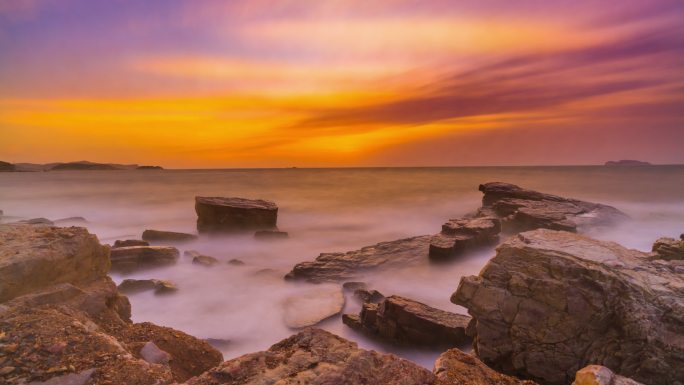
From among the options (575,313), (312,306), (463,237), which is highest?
(575,313)

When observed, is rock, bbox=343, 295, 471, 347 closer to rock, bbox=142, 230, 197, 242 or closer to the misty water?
the misty water

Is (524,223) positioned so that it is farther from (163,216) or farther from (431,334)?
(163,216)

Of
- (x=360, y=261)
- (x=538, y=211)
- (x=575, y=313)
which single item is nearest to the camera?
(x=575, y=313)

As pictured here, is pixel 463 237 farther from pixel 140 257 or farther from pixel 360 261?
pixel 140 257

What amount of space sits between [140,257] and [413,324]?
8.57 metres

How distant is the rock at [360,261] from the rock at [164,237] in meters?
6.46

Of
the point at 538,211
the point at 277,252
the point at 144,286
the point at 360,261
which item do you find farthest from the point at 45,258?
the point at 538,211

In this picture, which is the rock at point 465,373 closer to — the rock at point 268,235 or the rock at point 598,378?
the rock at point 598,378

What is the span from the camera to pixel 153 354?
4359 mm

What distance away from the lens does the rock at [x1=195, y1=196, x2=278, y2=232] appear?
1741 centimetres

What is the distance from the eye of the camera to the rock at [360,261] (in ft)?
38.4

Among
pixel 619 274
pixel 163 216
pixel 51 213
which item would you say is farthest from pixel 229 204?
pixel 51 213

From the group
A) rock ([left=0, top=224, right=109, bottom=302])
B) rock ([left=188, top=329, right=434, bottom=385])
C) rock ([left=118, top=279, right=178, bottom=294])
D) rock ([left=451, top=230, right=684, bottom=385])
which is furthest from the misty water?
rock ([left=188, top=329, right=434, bottom=385])

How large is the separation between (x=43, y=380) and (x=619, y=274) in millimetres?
Answer: 6072
